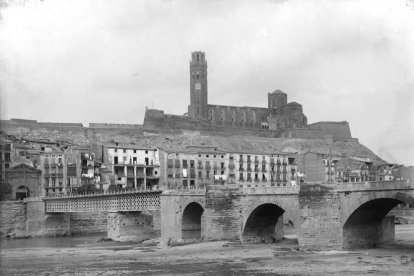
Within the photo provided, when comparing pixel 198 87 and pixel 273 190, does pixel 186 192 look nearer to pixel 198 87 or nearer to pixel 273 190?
pixel 273 190

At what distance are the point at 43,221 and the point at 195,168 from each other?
91.4 feet

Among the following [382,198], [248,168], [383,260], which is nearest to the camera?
[383,260]

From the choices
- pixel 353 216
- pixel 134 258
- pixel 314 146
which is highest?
pixel 314 146

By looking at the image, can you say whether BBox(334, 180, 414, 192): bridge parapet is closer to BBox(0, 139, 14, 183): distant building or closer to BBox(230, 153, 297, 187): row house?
BBox(230, 153, 297, 187): row house

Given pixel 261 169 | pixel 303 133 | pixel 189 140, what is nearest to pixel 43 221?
pixel 261 169

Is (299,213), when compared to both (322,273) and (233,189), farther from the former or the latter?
(322,273)

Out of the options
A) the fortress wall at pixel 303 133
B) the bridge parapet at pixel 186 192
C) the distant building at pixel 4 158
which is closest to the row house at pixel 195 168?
the distant building at pixel 4 158

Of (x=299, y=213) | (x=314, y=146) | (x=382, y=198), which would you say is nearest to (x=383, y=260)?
(x=382, y=198)

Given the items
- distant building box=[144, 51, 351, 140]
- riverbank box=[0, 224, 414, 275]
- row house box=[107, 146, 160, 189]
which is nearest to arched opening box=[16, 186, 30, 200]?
row house box=[107, 146, 160, 189]

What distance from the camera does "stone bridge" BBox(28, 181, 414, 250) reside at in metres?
45.8

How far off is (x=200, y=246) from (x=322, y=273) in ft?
60.1

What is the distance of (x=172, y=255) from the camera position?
48469mm

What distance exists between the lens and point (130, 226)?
69.5m

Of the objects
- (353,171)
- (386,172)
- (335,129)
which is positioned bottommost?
(386,172)
